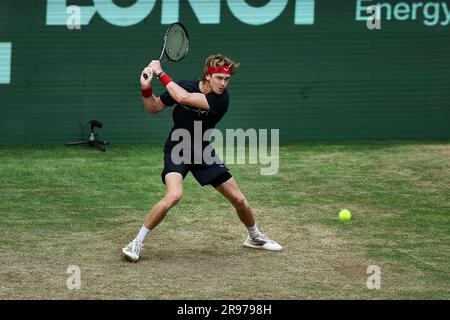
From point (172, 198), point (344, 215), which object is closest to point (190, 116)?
point (172, 198)

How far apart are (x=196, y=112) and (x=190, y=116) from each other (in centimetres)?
8

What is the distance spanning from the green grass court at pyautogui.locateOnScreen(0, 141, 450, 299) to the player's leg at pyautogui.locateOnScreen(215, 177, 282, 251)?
0.44 ft

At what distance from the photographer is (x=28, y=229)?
10711 mm

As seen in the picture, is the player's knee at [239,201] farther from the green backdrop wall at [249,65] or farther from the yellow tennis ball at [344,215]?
the green backdrop wall at [249,65]

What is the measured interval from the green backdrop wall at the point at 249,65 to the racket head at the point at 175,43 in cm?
701

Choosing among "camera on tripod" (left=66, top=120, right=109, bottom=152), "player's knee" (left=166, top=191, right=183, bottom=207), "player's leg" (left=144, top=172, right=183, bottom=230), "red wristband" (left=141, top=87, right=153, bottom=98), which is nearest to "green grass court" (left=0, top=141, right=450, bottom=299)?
"camera on tripod" (left=66, top=120, right=109, bottom=152)

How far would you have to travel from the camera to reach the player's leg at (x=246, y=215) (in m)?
9.58

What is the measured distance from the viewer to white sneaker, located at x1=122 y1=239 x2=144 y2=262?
9250 millimetres

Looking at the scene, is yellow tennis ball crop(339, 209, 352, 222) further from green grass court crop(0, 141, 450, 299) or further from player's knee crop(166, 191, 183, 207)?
player's knee crop(166, 191, 183, 207)

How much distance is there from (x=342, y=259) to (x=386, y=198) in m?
3.36

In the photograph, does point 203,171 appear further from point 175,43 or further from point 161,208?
point 175,43

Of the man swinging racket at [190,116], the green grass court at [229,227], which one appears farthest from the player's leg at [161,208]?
the green grass court at [229,227]

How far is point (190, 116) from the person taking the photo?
938 centimetres
